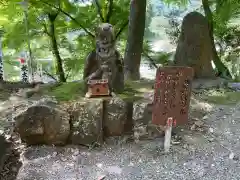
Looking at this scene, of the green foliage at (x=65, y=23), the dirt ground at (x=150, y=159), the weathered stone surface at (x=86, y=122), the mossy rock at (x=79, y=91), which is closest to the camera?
the dirt ground at (x=150, y=159)

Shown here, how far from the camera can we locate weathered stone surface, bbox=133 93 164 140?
4.39 meters

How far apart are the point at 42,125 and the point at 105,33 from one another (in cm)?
165

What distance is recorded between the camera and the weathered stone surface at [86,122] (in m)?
4.23

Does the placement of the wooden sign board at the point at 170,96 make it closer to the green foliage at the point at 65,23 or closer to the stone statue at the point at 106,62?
the stone statue at the point at 106,62

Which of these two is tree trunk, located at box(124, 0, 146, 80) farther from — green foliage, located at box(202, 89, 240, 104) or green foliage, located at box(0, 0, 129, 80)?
green foliage, located at box(202, 89, 240, 104)

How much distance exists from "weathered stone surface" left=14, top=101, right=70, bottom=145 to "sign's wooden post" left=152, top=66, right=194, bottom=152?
1.32 m

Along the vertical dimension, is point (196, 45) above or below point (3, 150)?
above

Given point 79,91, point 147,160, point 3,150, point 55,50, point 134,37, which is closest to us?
point 3,150

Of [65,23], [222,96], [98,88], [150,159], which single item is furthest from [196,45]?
[65,23]

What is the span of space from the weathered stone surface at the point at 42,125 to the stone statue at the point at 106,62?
782mm

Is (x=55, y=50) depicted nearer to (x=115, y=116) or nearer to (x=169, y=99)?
(x=115, y=116)

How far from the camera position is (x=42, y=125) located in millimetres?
4152

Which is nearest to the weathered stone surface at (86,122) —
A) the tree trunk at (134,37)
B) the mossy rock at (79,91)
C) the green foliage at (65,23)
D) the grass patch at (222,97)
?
the mossy rock at (79,91)

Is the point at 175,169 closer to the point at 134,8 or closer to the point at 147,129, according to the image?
the point at 147,129
